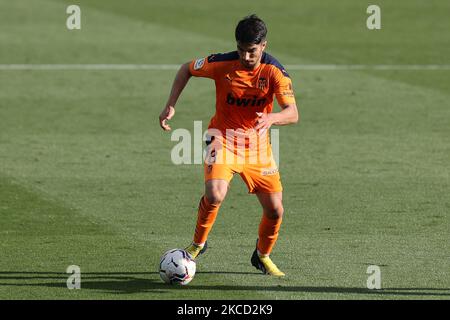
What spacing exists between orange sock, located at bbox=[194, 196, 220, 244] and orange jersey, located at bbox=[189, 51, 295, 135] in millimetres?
678

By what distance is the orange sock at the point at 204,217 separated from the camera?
1051 centimetres

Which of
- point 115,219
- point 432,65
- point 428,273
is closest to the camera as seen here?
point 428,273

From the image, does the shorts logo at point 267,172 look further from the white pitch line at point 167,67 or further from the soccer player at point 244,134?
the white pitch line at point 167,67

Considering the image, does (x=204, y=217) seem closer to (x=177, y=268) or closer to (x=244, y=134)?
(x=177, y=268)

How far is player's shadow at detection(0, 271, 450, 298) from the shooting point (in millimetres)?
9930

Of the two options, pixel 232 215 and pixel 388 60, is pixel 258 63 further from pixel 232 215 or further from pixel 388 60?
pixel 388 60

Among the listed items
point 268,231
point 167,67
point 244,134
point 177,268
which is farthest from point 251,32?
point 167,67

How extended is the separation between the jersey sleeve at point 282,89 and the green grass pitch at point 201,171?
1.51 metres

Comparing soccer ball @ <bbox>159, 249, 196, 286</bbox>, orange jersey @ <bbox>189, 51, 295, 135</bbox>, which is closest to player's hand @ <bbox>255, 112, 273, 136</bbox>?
orange jersey @ <bbox>189, 51, 295, 135</bbox>

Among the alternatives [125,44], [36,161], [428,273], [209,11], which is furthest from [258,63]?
[209,11]

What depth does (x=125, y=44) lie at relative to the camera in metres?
27.0

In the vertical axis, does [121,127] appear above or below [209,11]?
below

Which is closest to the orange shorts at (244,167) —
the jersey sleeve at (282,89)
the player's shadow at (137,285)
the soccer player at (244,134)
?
the soccer player at (244,134)

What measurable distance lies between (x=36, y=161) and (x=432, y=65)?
10.7 meters
